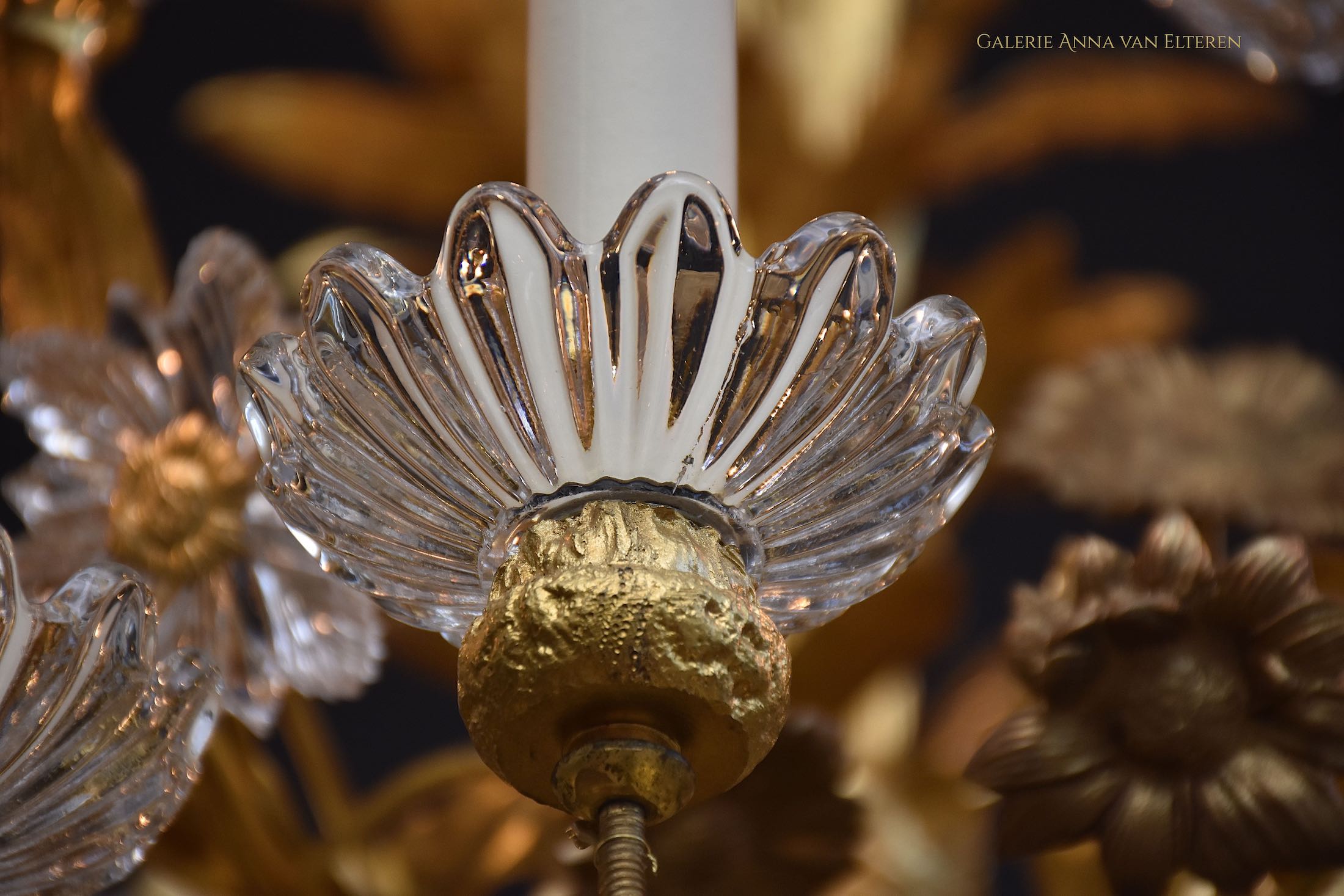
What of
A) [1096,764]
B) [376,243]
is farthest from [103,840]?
[376,243]

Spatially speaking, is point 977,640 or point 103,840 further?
point 977,640

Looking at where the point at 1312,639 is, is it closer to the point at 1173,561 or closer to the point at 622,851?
the point at 1173,561

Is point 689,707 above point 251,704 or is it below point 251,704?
below

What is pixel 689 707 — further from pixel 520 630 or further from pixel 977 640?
pixel 977 640

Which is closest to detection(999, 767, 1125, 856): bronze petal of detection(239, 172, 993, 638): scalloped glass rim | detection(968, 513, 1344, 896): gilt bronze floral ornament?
detection(968, 513, 1344, 896): gilt bronze floral ornament

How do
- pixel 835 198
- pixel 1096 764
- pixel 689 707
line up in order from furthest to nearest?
pixel 835 198 < pixel 1096 764 < pixel 689 707

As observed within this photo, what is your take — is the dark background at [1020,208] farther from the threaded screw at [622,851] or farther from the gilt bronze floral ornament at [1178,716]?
the threaded screw at [622,851]

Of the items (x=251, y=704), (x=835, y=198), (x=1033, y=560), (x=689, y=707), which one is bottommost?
(x=689, y=707)
